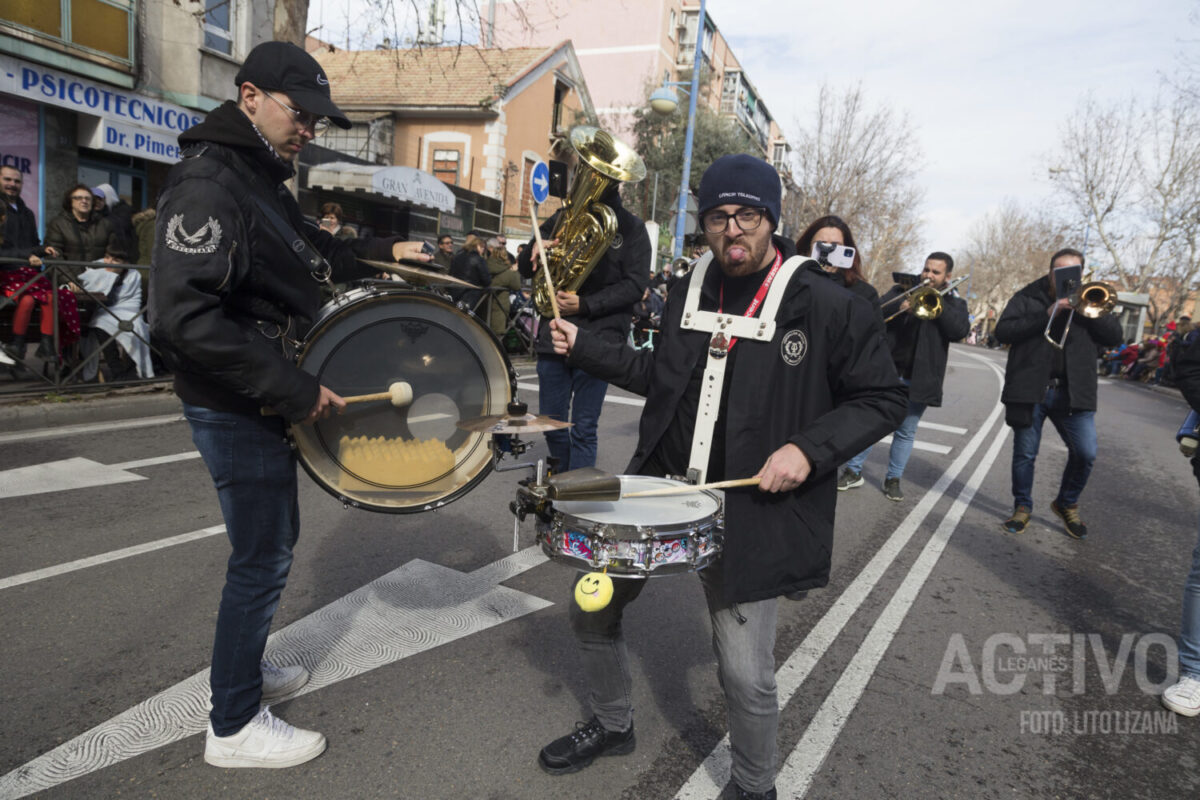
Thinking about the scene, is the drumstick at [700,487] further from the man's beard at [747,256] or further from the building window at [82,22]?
the building window at [82,22]

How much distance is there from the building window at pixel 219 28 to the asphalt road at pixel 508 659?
11898 mm

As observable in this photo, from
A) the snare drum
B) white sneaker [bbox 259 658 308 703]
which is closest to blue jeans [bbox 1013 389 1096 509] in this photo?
the snare drum

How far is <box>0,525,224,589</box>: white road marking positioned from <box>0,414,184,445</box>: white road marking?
284 cm

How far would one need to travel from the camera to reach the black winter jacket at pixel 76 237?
27.4 feet

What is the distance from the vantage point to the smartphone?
210 inches

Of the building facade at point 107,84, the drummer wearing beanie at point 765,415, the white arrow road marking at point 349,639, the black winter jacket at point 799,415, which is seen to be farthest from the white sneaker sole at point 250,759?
the building facade at point 107,84

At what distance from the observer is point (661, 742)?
9.39 feet

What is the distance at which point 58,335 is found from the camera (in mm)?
7320

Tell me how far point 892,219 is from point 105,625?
136 ft

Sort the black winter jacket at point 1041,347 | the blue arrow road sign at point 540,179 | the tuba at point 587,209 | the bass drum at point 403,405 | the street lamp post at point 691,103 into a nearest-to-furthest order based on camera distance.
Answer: the bass drum at point 403,405, the tuba at point 587,209, the blue arrow road sign at point 540,179, the black winter jacket at point 1041,347, the street lamp post at point 691,103

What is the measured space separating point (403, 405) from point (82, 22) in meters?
13.9

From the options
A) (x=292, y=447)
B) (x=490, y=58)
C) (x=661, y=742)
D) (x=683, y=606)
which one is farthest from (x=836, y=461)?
(x=490, y=58)

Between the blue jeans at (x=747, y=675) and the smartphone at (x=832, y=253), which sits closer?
the blue jeans at (x=747, y=675)

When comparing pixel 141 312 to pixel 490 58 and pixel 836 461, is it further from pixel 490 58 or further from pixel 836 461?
pixel 490 58
